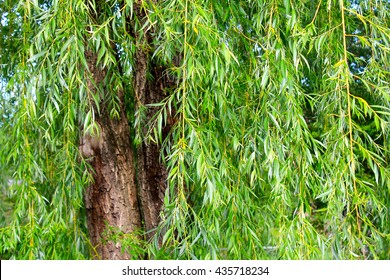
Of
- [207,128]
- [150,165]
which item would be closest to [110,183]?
[150,165]

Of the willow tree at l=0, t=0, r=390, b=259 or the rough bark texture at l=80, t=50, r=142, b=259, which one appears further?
the rough bark texture at l=80, t=50, r=142, b=259

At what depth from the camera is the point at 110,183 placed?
2.26 metres

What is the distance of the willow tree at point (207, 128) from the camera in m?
1.66

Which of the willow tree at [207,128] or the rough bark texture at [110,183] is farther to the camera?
the rough bark texture at [110,183]

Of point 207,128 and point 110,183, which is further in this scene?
point 110,183

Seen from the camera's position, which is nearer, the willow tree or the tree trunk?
the willow tree

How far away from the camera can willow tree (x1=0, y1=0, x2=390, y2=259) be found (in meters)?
1.66

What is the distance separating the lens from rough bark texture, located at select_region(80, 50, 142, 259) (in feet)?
7.27

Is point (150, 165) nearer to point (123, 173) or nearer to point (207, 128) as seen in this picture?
point (123, 173)

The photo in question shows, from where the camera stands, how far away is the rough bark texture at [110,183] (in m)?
2.21

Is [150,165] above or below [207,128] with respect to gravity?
below

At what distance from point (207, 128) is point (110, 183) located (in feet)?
2.21

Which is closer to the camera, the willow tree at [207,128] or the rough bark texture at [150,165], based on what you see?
the willow tree at [207,128]

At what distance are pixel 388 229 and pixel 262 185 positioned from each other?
679 millimetres
